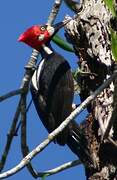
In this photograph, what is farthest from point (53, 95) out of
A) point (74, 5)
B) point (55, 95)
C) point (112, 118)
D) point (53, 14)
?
point (112, 118)

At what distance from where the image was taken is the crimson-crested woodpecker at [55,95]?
12.4 feet

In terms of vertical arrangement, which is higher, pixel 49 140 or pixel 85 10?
pixel 85 10

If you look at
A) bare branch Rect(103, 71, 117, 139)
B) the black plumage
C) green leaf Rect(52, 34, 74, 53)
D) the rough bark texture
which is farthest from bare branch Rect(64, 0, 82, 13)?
bare branch Rect(103, 71, 117, 139)

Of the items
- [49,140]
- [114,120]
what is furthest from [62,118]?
[49,140]

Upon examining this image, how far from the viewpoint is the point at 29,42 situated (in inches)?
178

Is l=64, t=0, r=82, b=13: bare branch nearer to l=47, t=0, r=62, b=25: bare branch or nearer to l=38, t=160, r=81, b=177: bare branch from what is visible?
l=47, t=0, r=62, b=25: bare branch

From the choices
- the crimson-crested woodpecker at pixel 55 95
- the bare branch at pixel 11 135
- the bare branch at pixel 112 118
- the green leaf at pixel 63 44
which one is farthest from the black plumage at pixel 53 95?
the bare branch at pixel 112 118

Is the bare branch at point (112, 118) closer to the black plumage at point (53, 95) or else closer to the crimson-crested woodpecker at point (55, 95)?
the crimson-crested woodpecker at point (55, 95)

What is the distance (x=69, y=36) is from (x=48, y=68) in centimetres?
45

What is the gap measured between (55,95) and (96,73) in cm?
51

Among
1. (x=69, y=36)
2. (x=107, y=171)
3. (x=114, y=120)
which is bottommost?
(x=107, y=171)

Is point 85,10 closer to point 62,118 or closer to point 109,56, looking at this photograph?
point 109,56

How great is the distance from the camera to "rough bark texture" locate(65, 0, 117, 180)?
327 cm

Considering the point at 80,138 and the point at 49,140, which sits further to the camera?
the point at 80,138
